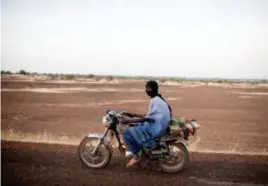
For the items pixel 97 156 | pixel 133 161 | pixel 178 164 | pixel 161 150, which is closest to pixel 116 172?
pixel 133 161

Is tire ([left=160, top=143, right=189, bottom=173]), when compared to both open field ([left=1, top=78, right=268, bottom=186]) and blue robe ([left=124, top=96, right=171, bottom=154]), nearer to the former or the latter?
open field ([left=1, top=78, right=268, bottom=186])

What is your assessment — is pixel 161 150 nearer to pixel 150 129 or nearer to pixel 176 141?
pixel 176 141

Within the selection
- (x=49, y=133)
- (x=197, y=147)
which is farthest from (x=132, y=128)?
(x=49, y=133)

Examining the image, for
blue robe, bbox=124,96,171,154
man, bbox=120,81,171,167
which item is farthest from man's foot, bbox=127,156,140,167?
blue robe, bbox=124,96,171,154

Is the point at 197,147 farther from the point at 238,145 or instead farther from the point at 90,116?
the point at 90,116

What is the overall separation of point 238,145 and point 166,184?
5.78m

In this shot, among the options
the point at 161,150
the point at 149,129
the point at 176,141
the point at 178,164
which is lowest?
the point at 178,164

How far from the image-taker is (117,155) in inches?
331

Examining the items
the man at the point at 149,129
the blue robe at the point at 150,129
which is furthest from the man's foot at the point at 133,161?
the blue robe at the point at 150,129

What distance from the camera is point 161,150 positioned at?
279 inches

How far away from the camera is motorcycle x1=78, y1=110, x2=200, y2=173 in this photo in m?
7.07

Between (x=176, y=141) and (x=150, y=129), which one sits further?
(x=176, y=141)

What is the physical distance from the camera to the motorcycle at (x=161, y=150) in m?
7.07

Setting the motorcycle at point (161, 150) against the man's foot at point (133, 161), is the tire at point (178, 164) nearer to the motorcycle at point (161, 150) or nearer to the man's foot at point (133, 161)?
the motorcycle at point (161, 150)
